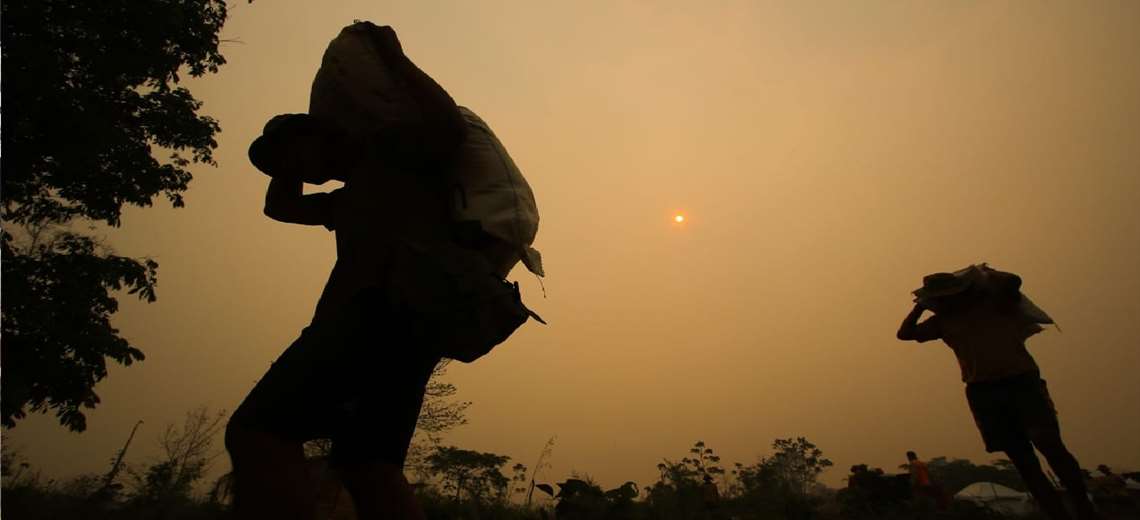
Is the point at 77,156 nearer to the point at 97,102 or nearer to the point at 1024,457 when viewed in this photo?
the point at 97,102

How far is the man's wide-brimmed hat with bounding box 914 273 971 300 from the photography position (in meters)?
3.98

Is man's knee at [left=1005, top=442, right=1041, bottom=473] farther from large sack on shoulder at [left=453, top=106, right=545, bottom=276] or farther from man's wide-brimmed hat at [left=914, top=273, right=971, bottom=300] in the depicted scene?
large sack on shoulder at [left=453, top=106, right=545, bottom=276]

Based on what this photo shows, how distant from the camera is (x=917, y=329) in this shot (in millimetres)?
4391

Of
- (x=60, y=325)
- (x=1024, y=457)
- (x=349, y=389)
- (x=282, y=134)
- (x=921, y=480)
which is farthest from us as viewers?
(x=921, y=480)

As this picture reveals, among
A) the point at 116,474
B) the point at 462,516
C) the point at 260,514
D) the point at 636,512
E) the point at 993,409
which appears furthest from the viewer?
the point at 116,474

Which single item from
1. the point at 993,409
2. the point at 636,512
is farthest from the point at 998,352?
the point at 636,512

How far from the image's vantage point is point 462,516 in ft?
18.0

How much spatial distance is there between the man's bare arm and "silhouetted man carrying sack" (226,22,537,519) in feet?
13.5

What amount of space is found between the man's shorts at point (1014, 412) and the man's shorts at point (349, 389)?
411cm

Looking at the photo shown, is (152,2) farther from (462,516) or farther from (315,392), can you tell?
(315,392)

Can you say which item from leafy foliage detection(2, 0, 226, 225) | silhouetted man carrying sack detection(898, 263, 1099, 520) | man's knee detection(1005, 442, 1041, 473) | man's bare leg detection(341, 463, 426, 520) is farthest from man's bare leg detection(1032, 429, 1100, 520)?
→ leafy foliage detection(2, 0, 226, 225)

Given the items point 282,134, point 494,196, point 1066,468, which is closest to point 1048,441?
point 1066,468

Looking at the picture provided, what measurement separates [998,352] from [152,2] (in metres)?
9.88

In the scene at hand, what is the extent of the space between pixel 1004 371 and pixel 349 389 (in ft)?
14.1
